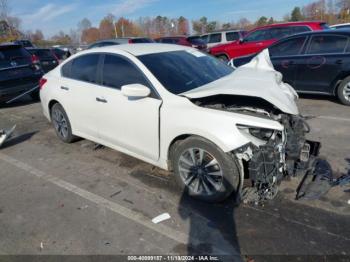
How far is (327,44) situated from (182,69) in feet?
14.6

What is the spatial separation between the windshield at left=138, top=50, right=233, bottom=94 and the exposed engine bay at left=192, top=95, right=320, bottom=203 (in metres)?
0.44

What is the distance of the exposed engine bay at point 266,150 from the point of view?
10.0 feet

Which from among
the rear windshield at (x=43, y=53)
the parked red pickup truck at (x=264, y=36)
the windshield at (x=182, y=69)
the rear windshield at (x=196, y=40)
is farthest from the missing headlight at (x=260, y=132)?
the rear windshield at (x=196, y=40)

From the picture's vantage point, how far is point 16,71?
8477 mm

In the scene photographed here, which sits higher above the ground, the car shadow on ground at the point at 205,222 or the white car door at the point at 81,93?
the white car door at the point at 81,93

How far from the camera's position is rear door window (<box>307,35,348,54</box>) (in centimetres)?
659

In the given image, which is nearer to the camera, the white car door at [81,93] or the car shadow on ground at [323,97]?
the white car door at [81,93]

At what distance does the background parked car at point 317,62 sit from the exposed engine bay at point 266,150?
3.73 metres

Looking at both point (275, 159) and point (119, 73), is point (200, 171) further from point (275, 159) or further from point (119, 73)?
point (119, 73)

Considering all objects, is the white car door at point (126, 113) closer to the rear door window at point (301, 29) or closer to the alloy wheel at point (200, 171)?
the alloy wheel at point (200, 171)

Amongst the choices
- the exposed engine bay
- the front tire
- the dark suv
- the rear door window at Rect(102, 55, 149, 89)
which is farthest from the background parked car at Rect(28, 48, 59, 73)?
the exposed engine bay

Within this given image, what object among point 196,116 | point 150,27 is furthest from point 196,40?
point 150,27

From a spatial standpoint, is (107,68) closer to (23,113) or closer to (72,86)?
(72,86)

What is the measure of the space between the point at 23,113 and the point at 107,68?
495 centimetres
